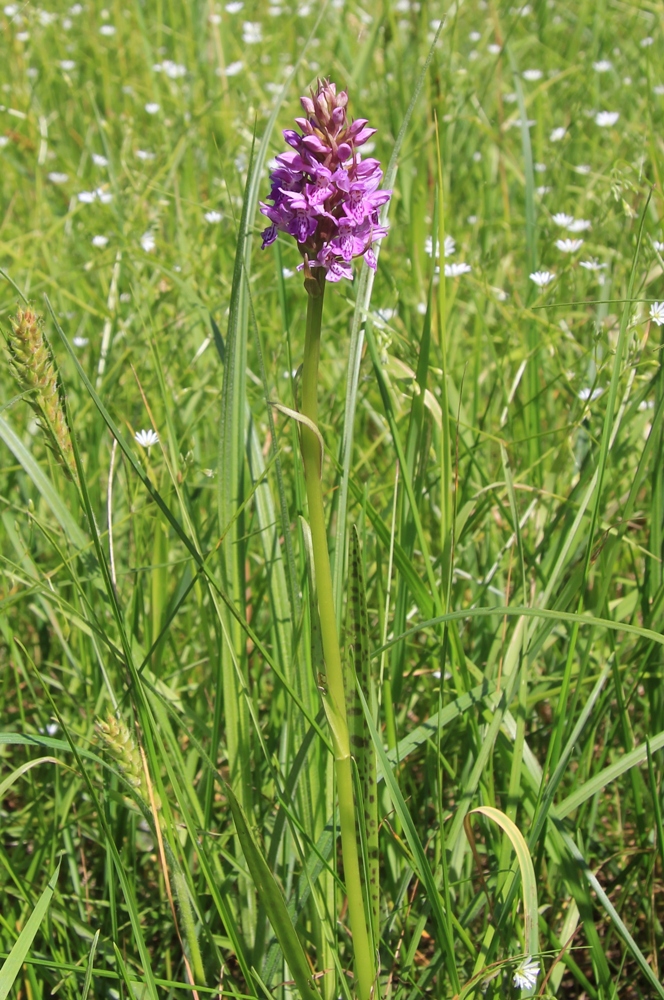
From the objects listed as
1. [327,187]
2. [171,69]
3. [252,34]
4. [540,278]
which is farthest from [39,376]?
[252,34]

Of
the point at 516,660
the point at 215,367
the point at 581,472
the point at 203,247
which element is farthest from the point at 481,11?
the point at 516,660

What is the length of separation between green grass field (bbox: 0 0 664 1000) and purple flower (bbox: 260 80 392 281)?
16cm

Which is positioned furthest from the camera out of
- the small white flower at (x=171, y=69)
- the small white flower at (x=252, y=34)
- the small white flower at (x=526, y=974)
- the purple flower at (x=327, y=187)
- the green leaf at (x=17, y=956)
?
the small white flower at (x=252, y=34)

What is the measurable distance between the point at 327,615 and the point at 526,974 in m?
0.65

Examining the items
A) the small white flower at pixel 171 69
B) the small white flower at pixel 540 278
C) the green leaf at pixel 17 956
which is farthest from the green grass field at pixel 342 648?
the small white flower at pixel 171 69

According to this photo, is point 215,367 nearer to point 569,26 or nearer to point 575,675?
point 575,675

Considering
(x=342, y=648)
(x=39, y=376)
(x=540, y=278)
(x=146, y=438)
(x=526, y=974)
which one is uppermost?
(x=540, y=278)

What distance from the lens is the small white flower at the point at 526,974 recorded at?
1259 millimetres

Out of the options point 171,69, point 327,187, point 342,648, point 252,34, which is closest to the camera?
point 327,187

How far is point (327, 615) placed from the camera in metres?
1.04

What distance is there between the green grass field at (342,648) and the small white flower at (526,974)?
3cm

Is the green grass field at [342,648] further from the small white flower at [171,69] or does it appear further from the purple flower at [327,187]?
the small white flower at [171,69]

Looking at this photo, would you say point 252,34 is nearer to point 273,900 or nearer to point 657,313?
point 657,313

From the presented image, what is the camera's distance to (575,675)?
1858 millimetres
